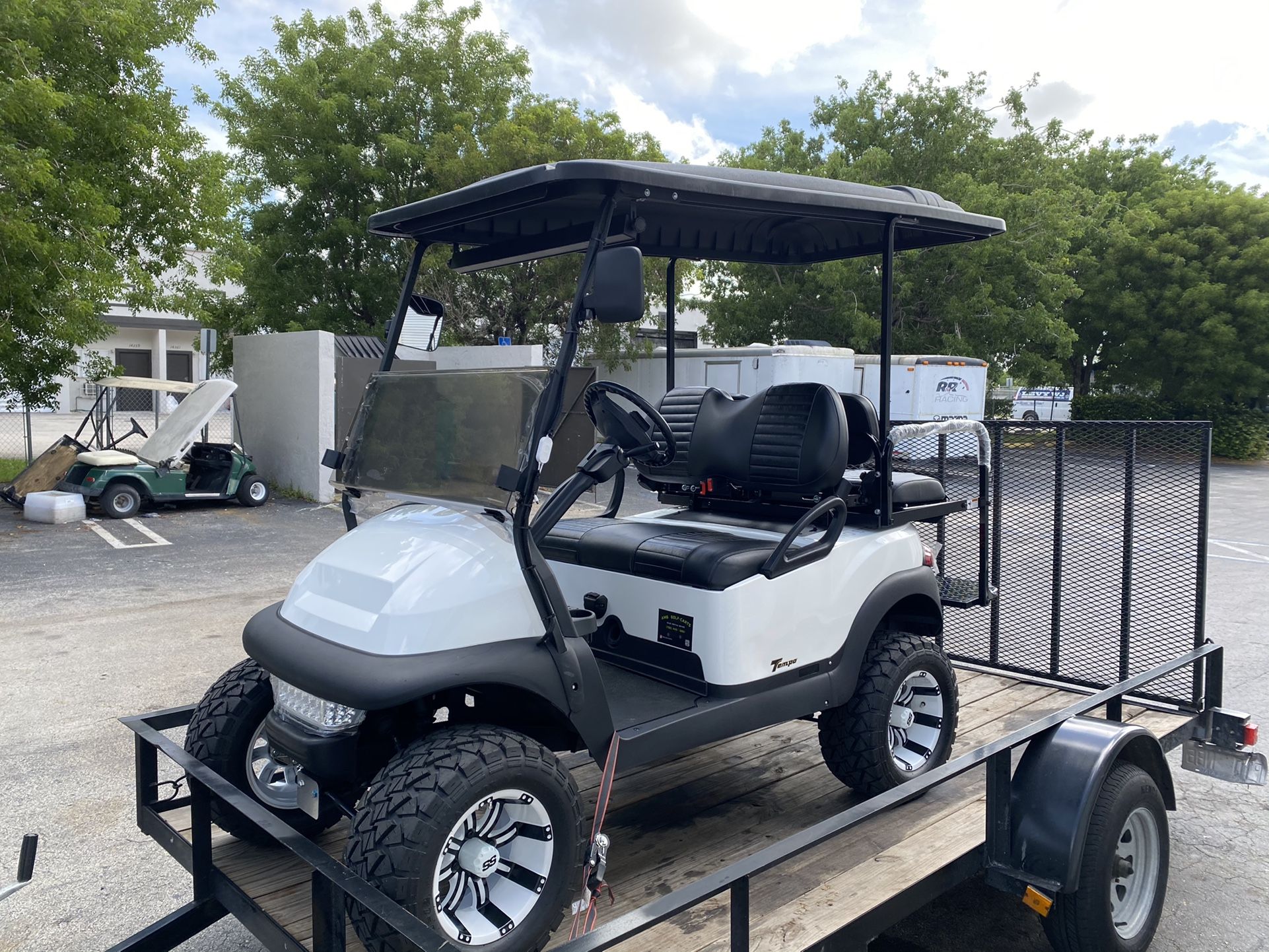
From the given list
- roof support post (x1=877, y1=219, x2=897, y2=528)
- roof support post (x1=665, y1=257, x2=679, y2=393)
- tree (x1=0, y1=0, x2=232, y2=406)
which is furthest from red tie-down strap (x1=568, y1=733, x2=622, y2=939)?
tree (x1=0, y1=0, x2=232, y2=406)

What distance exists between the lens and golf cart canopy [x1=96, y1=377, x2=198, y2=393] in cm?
1295

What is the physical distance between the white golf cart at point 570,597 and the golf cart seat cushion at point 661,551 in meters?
0.01

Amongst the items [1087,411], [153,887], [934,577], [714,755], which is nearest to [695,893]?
[714,755]

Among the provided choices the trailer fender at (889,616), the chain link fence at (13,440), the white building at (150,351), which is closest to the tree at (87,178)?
the chain link fence at (13,440)

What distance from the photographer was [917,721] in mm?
3549

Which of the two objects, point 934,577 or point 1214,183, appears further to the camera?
point 1214,183

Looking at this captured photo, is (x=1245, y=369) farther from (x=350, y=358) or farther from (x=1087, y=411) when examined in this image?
(x=350, y=358)

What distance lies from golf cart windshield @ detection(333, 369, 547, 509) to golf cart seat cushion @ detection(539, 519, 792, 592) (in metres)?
0.54

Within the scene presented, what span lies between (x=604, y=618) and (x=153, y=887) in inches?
76.1

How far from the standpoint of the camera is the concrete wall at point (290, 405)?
13.9 meters

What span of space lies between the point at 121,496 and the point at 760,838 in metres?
11.4

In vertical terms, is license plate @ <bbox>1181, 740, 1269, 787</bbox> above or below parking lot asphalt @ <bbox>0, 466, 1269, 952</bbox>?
above

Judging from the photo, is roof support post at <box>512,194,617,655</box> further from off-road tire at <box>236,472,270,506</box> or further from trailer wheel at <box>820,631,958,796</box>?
off-road tire at <box>236,472,270,506</box>

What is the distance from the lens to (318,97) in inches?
728
